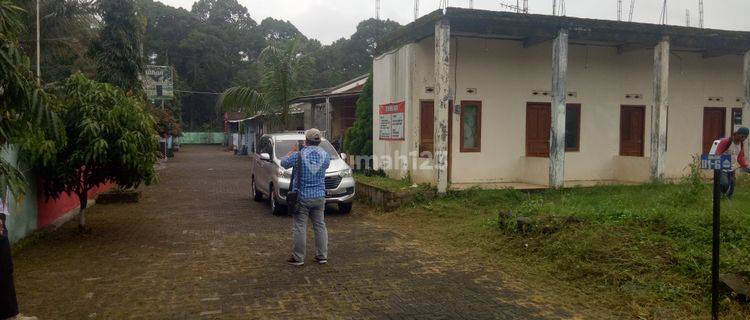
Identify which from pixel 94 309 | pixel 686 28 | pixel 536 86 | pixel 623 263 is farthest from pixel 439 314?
pixel 686 28

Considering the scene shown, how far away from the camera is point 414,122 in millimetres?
13148

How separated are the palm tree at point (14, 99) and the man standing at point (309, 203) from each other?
3.55 metres

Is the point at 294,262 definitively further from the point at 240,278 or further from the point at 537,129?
the point at 537,129

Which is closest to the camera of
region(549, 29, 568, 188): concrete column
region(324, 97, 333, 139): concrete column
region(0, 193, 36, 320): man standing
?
region(0, 193, 36, 320): man standing

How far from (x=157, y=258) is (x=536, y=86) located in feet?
33.2

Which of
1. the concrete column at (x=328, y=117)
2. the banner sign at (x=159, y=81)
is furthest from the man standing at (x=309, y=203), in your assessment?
the banner sign at (x=159, y=81)

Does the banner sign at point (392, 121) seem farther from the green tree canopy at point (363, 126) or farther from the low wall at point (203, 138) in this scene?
the low wall at point (203, 138)

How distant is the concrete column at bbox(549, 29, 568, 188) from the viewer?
12.5 meters

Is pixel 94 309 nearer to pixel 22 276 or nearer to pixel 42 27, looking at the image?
pixel 22 276

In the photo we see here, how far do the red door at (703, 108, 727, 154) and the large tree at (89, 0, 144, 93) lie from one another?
15.6 metres

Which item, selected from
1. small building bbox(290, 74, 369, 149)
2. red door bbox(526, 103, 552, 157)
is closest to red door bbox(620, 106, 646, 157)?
red door bbox(526, 103, 552, 157)

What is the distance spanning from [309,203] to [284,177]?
164 inches

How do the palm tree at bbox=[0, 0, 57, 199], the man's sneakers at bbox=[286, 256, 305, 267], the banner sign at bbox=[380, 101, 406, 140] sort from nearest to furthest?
the palm tree at bbox=[0, 0, 57, 199] → the man's sneakers at bbox=[286, 256, 305, 267] → the banner sign at bbox=[380, 101, 406, 140]

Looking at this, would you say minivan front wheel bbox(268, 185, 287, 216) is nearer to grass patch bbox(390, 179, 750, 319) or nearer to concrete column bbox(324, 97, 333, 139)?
grass patch bbox(390, 179, 750, 319)
